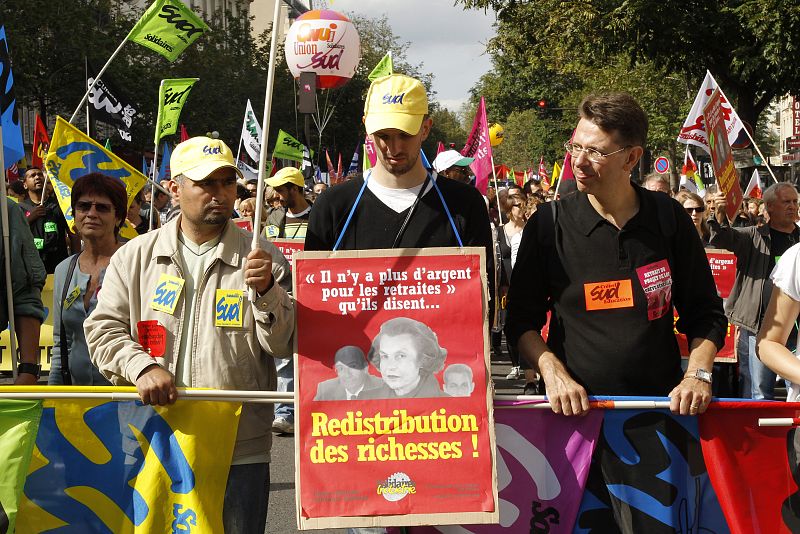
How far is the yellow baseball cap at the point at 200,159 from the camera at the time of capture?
397cm

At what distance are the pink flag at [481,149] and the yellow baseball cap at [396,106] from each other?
982 centimetres

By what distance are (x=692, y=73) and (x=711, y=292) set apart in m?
25.3

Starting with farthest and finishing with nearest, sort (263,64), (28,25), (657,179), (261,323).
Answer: (263,64), (28,25), (657,179), (261,323)

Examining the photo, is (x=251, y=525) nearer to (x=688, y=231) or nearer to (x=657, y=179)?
(x=688, y=231)

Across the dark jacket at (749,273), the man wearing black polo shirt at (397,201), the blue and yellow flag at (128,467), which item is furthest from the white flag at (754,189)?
the blue and yellow flag at (128,467)

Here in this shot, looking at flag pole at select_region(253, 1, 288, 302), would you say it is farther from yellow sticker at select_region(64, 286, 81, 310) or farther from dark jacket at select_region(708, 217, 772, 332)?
dark jacket at select_region(708, 217, 772, 332)

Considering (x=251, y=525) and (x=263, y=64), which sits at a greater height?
(x=263, y=64)

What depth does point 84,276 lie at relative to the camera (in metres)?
4.96

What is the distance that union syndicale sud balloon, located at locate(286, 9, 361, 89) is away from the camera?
15.4 m

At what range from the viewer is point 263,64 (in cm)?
6166

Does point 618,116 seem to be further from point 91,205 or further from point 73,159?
point 73,159

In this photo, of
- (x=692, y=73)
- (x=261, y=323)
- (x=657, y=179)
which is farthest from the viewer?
(x=692, y=73)

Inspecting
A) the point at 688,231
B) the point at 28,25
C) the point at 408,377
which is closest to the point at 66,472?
the point at 408,377

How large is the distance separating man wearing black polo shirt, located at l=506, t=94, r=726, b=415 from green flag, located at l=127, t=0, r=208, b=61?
9.40 m
